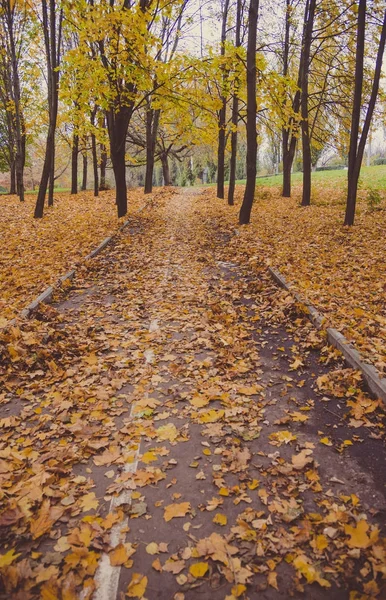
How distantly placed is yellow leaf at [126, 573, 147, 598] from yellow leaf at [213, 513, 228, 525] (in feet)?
2.05

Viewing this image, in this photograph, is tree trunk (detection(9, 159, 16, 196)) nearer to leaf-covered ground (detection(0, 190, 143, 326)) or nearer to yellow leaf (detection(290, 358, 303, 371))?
leaf-covered ground (detection(0, 190, 143, 326))

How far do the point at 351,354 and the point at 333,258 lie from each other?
4.56m

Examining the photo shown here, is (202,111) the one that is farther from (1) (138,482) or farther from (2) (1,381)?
(1) (138,482)

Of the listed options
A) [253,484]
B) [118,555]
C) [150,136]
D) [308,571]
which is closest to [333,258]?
[253,484]

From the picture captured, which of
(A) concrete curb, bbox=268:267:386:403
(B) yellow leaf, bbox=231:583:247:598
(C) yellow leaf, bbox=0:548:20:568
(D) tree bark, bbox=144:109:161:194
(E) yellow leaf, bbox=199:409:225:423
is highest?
(D) tree bark, bbox=144:109:161:194

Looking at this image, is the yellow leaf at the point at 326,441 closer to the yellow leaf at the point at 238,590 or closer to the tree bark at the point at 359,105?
the yellow leaf at the point at 238,590

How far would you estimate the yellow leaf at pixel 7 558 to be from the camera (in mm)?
2512

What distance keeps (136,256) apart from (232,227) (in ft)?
14.4

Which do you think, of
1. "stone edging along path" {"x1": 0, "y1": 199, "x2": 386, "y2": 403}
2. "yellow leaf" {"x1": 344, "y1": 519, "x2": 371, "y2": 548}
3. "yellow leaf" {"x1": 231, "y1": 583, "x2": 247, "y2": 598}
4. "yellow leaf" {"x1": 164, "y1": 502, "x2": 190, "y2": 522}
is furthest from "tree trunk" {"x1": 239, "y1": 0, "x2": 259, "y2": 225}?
"yellow leaf" {"x1": 231, "y1": 583, "x2": 247, "y2": 598}

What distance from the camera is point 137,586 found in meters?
2.40

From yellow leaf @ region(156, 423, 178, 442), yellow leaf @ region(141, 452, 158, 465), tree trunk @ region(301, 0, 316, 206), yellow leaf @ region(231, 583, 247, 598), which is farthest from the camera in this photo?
tree trunk @ region(301, 0, 316, 206)

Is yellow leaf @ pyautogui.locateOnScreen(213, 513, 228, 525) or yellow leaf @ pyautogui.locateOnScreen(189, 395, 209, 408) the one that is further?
yellow leaf @ pyautogui.locateOnScreen(189, 395, 209, 408)

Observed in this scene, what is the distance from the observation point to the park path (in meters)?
2.46

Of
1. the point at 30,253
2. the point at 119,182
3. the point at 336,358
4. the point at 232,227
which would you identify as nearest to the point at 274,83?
the point at 232,227
